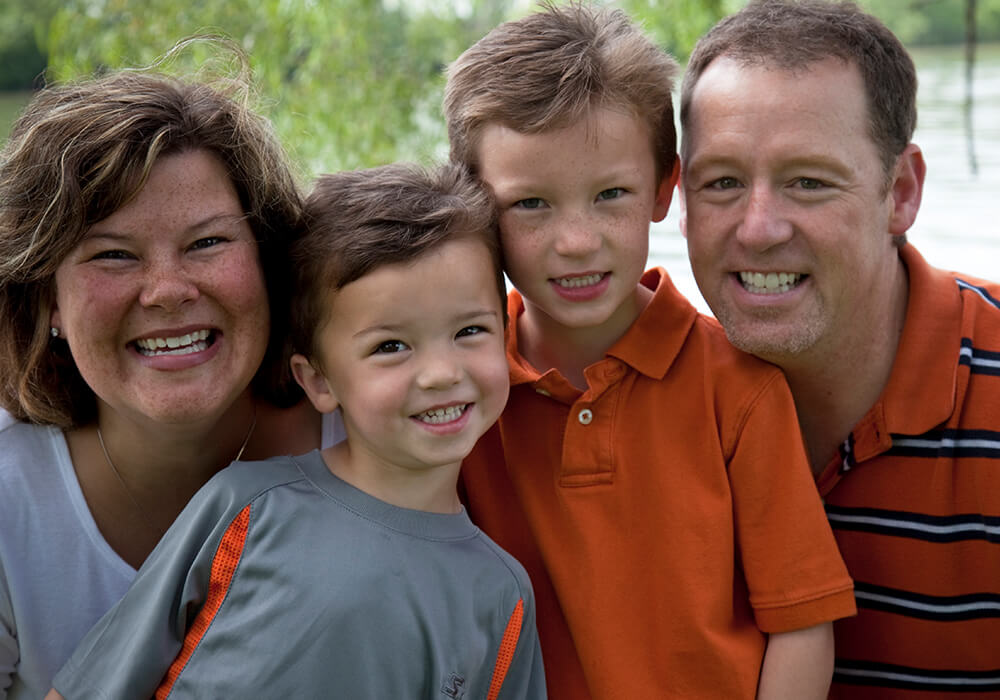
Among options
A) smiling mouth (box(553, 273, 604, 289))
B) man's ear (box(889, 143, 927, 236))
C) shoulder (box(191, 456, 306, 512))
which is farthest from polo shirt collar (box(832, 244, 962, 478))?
shoulder (box(191, 456, 306, 512))

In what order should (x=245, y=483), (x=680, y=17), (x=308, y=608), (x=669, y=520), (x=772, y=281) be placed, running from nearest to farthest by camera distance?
(x=308, y=608) → (x=245, y=483) → (x=669, y=520) → (x=772, y=281) → (x=680, y=17)

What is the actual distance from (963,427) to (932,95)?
2.45 metres

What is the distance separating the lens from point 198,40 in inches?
76.9

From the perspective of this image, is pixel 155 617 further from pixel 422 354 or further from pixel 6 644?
pixel 422 354

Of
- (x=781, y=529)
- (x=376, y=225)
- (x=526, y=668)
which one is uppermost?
(x=376, y=225)

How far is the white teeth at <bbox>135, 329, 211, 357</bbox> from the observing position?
1.76 meters

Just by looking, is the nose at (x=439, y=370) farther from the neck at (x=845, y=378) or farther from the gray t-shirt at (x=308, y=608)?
the neck at (x=845, y=378)

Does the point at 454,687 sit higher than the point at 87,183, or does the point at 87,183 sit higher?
the point at 87,183

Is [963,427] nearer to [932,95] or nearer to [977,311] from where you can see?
[977,311]

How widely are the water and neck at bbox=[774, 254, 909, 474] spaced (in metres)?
1.79

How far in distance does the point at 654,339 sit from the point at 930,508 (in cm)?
61

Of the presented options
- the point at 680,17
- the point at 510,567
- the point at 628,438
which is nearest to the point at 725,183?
the point at 628,438

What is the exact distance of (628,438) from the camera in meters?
1.83

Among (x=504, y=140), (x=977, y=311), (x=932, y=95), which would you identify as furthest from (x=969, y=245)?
(x=504, y=140)
